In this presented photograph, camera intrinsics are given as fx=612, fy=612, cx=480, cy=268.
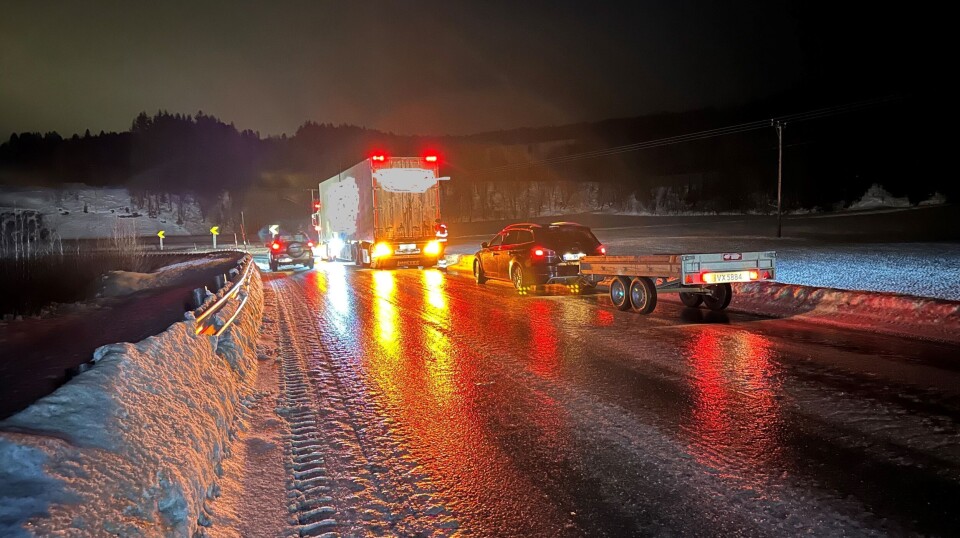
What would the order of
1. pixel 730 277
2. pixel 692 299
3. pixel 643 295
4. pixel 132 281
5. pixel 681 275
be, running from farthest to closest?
pixel 132 281, pixel 692 299, pixel 643 295, pixel 730 277, pixel 681 275

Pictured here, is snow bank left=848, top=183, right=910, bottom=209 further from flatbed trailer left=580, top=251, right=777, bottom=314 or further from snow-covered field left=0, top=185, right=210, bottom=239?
snow-covered field left=0, top=185, right=210, bottom=239

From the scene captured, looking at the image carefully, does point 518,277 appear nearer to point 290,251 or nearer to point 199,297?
point 199,297

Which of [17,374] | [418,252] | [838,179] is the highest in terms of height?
[838,179]

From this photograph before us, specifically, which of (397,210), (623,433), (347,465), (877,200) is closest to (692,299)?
(623,433)

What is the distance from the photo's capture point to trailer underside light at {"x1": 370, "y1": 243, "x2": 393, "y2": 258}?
76.1ft

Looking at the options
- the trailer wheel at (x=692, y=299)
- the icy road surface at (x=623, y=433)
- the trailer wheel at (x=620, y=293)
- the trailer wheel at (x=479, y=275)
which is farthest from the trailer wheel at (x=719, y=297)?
the trailer wheel at (x=479, y=275)

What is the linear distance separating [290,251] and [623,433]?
23790 mm

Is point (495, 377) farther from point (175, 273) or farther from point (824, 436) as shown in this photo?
point (175, 273)

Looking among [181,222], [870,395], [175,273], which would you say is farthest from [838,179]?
[181,222]

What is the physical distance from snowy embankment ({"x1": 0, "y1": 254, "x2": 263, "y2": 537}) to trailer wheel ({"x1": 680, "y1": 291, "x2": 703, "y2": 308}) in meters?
9.62

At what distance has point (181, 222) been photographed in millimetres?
112312

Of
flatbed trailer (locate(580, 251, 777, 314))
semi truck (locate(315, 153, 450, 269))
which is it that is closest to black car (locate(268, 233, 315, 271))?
semi truck (locate(315, 153, 450, 269))

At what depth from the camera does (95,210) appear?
113m

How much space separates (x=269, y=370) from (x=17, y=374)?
5487mm
